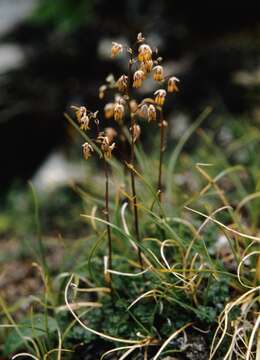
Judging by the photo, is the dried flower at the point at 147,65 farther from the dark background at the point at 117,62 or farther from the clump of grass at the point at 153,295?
the dark background at the point at 117,62

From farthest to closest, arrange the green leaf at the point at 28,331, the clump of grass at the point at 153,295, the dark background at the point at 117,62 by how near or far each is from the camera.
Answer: the dark background at the point at 117,62, the green leaf at the point at 28,331, the clump of grass at the point at 153,295

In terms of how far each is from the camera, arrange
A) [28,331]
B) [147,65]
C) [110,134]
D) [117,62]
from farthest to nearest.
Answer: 1. [117,62]
2. [28,331]
3. [110,134]
4. [147,65]

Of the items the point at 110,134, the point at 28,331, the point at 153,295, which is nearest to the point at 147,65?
the point at 110,134

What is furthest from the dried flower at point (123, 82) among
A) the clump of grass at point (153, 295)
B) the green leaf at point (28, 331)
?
the green leaf at point (28, 331)

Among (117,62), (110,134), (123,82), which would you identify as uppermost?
(123,82)

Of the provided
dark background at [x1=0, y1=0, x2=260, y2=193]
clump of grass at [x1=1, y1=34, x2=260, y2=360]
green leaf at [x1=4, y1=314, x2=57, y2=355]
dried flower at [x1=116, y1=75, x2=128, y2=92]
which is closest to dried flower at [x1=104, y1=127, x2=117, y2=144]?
clump of grass at [x1=1, y1=34, x2=260, y2=360]

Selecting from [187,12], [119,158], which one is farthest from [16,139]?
[187,12]

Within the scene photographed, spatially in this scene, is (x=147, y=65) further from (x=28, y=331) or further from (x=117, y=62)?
(x=117, y=62)

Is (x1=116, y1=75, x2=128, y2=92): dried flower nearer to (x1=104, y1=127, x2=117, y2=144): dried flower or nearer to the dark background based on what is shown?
(x1=104, y1=127, x2=117, y2=144): dried flower
